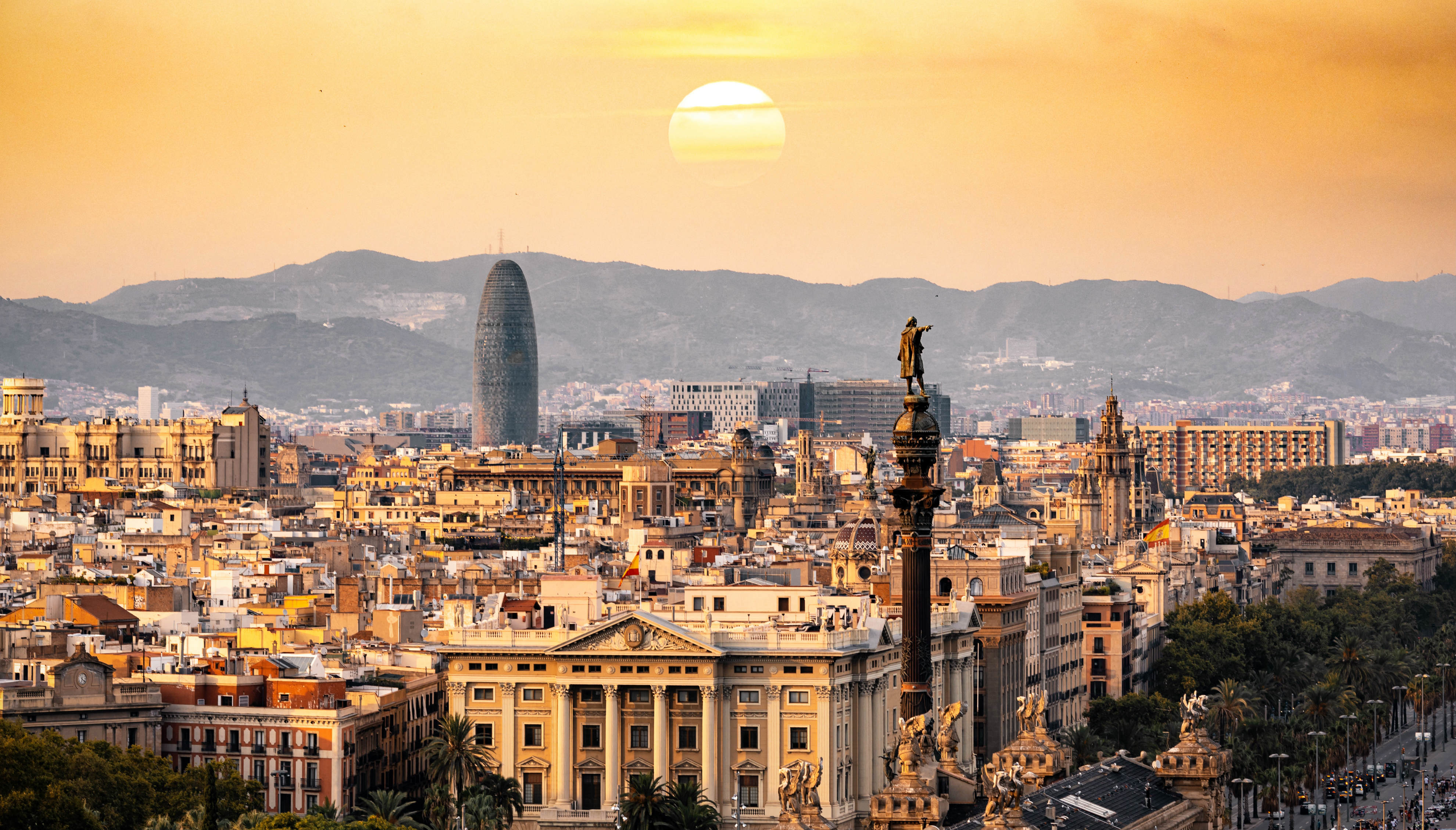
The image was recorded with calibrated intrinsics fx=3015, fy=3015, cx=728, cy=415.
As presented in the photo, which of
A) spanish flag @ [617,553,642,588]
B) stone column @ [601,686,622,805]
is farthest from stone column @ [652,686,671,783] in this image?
spanish flag @ [617,553,642,588]

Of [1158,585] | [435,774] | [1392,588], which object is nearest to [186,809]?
[435,774]

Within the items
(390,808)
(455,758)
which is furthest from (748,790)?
(390,808)

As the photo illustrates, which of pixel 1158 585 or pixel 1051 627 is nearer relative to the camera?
pixel 1051 627

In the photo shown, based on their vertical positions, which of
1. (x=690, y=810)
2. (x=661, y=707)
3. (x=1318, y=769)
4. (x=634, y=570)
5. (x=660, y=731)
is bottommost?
(x=1318, y=769)

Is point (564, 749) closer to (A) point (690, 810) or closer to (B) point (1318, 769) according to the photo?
(A) point (690, 810)

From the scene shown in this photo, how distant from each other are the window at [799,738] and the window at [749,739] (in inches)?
40.1

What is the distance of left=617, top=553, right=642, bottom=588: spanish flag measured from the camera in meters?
130

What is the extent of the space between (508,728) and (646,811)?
32.2ft

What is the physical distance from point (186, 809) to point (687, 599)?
90.6 ft

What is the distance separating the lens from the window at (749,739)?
288ft

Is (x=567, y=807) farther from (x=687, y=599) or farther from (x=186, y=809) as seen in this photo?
(x=186, y=809)

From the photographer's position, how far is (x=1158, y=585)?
148m

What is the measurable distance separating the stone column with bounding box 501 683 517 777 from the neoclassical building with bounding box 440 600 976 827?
0.11 ft

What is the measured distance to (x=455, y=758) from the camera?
83.8 m
